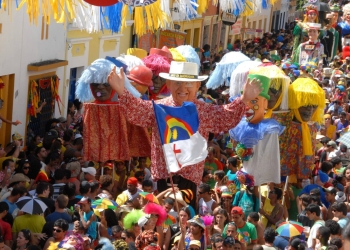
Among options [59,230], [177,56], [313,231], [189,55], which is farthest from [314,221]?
[189,55]

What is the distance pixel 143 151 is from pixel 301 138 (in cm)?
207

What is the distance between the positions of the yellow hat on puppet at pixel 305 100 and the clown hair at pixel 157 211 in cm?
335

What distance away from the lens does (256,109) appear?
10547 mm

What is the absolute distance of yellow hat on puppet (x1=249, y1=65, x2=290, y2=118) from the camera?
10969mm

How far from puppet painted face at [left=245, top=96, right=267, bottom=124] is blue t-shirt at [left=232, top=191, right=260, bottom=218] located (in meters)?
0.91

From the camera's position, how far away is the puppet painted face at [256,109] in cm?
1052

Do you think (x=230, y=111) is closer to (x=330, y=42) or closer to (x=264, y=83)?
(x=264, y=83)

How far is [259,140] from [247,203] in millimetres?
786

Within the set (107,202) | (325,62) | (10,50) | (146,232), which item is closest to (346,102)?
(325,62)

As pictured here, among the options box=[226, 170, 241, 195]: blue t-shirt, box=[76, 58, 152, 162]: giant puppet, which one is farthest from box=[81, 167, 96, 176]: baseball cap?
box=[226, 170, 241, 195]: blue t-shirt

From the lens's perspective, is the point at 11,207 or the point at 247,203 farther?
the point at 247,203

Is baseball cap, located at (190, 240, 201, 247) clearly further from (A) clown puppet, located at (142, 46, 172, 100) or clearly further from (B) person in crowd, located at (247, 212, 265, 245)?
(A) clown puppet, located at (142, 46, 172, 100)

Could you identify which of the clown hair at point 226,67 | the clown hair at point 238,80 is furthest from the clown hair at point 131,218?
the clown hair at point 226,67

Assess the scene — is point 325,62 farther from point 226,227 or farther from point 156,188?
point 226,227
